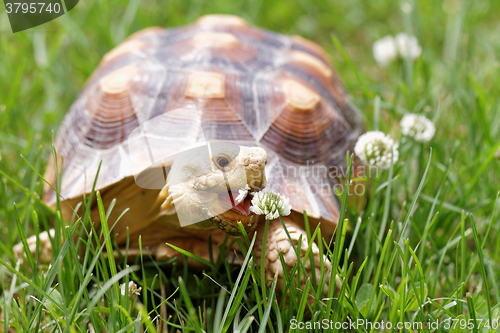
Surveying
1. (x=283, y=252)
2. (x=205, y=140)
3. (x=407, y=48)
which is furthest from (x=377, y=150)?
(x=407, y=48)

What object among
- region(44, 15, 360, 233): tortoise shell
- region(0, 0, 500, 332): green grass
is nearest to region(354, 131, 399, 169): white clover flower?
region(0, 0, 500, 332): green grass

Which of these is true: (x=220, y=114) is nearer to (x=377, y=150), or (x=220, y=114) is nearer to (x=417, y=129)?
(x=377, y=150)

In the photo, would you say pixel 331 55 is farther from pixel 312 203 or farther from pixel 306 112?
pixel 312 203

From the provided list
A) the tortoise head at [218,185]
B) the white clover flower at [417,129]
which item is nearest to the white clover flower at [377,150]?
the white clover flower at [417,129]

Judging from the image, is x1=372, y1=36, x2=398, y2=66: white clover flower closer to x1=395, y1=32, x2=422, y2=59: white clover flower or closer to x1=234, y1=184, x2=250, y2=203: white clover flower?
x1=395, y1=32, x2=422, y2=59: white clover flower

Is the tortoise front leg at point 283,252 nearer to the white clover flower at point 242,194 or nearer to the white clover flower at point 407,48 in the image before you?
the white clover flower at point 242,194
